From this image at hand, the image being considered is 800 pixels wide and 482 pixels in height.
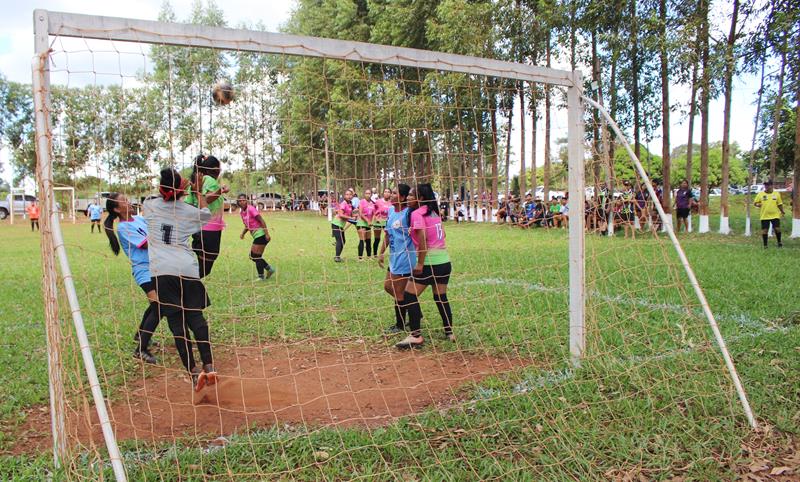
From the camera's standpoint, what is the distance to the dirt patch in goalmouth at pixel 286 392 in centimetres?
357

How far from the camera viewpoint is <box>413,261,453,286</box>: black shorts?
519 centimetres

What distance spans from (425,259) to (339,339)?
1245mm

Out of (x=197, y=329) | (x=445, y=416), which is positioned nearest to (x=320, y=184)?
(x=197, y=329)

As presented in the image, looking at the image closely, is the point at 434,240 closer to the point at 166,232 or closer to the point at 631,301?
the point at 166,232

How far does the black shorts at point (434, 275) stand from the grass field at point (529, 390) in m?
0.28

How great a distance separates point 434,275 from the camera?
520cm

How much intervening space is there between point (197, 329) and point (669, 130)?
1612 cm

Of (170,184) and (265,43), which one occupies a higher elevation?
(265,43)

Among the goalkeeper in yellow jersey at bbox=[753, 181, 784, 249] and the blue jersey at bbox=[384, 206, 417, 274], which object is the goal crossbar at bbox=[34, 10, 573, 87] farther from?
the goalkeeper in yellow jersey at bbox=[753, 181, 784, 249]

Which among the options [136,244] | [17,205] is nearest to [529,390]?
[136,244]

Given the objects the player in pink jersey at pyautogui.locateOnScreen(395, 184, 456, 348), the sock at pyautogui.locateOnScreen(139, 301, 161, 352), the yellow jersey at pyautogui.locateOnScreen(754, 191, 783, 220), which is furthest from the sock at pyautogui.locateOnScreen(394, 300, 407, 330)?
the yellow jersey at pyautogui.locateOnScreen(754, 191, 783, 220)

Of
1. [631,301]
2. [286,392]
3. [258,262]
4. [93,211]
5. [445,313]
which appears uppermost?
[93,211]

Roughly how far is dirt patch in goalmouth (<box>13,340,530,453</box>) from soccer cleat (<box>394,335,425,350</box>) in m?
0.09

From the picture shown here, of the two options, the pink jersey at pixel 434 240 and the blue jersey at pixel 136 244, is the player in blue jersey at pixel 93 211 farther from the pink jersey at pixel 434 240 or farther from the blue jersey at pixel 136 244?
the pink jersey at pixel 434 240
